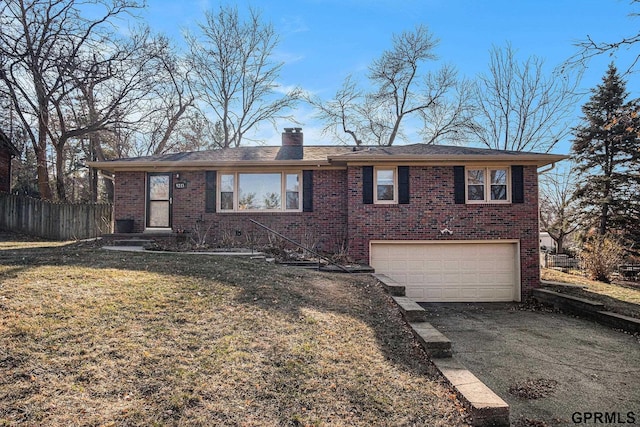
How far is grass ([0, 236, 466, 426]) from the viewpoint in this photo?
292 centimetres

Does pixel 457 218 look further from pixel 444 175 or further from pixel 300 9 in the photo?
pixel 300 9

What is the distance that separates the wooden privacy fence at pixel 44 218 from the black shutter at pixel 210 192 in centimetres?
589

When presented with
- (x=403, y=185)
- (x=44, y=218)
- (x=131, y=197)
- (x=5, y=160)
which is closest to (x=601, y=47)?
(x=403, y=185)

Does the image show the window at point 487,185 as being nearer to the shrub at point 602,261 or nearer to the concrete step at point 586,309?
the concrete step at point 586,309

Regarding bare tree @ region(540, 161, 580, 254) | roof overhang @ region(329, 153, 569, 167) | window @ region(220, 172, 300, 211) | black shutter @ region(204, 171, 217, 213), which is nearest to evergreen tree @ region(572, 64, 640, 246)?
bare tree @ region(540, 161, 580, 254)

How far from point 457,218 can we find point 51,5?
17.9 metres

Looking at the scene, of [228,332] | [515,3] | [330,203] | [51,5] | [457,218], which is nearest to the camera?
[228,332]

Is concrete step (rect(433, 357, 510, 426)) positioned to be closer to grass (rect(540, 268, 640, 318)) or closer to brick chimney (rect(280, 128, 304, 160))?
grass (rect(540, 268, 640, 318))

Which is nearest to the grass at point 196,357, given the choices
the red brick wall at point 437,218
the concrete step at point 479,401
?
the concrete step at point 479,401

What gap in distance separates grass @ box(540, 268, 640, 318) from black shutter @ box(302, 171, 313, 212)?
766 cm

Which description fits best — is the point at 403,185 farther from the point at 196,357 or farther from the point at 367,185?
the point at 196,357

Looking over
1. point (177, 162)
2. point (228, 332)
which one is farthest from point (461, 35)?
point (228, 332)

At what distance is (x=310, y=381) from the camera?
3.55 m

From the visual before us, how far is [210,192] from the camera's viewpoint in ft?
37.7
